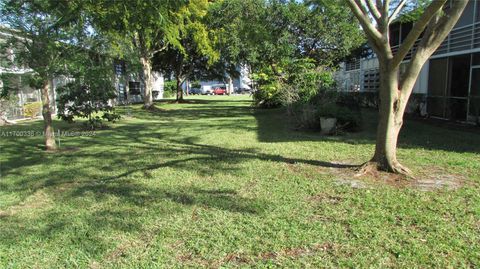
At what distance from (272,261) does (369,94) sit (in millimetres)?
19667

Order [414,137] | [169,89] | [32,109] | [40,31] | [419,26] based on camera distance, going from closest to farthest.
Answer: [419,26] < [40,31] < [414,137] < [32,109] < [169,89]

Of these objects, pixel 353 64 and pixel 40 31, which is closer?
pixel 40 31

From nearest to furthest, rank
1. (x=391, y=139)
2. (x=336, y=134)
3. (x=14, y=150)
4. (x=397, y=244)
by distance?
(x=397, y=244), (x=391, y=139), (x=14, y=150), (x=336, y=134)

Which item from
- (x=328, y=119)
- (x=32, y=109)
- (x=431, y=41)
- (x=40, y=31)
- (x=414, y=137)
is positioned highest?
(x=40, y=31)

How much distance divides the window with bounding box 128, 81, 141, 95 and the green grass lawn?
28681 millimetres

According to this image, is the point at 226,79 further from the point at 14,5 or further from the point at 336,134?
the point at 14,5

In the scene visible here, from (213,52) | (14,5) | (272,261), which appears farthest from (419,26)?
(213,52)

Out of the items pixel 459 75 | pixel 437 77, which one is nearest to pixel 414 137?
pixel 459 75

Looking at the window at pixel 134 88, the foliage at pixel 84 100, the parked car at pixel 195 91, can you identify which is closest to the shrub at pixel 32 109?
the foliage at pixel 84 100

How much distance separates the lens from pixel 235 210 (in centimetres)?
508

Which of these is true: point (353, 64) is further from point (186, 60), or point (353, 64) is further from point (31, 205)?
point (31, 205)

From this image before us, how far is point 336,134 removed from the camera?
11.7 m

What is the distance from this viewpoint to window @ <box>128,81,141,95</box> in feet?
122

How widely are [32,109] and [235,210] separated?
17586 mm
